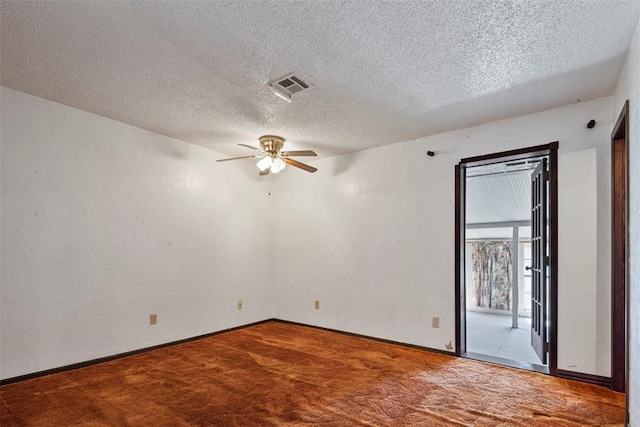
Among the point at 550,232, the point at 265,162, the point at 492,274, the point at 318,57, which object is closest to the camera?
the point at 318,57

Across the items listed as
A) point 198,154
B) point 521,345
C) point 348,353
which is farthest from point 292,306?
point 521,345

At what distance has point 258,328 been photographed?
468cm

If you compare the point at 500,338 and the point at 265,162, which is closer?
the point at 265,162

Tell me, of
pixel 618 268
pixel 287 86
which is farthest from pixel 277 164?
pixel 618 268

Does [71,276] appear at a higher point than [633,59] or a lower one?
lower

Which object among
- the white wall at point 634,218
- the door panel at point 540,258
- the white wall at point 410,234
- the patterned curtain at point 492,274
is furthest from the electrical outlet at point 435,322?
the patterned curtain at point 492,274

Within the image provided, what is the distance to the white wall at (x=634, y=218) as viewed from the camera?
1899mm

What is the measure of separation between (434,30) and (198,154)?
3.18 metres

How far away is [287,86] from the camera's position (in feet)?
8.82

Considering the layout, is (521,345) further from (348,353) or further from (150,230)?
(150,230)

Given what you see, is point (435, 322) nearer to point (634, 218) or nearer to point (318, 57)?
point (634, 218)

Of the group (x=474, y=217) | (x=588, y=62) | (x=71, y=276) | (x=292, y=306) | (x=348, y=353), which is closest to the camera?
(x=588, y=62)

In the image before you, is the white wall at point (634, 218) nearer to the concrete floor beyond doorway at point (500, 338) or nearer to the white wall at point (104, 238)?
the concrete floor beyond doorway at point (500, 338)

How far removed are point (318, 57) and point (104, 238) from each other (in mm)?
2681
